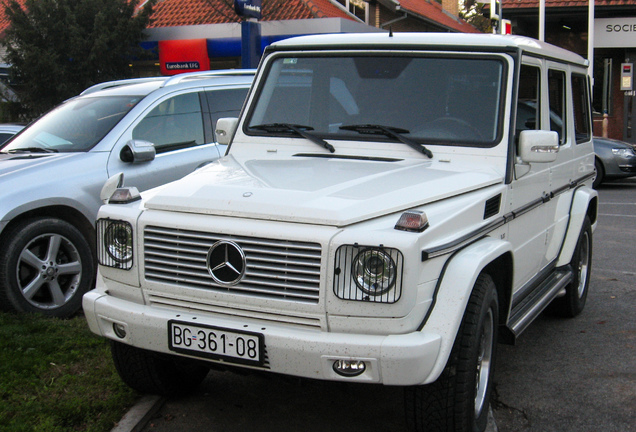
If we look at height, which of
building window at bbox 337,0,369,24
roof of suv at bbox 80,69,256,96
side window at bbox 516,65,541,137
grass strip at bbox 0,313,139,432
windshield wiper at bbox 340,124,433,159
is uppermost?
building window at bbox 337,0,369,24

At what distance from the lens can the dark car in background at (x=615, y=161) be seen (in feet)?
48.3

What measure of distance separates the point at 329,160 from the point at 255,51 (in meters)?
13.0

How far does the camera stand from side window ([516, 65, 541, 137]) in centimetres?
457

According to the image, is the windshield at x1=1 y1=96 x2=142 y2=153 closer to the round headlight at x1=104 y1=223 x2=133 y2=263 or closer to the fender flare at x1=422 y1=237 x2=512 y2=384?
the round headlight at x1=104 y1=223 x2=133 y2=263

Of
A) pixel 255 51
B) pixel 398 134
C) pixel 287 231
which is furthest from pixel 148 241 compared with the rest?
pixel 255 51

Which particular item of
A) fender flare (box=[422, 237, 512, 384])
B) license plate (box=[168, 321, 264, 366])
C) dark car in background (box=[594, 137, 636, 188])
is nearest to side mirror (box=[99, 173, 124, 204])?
license plate (box=[168, 321, 264, 366])

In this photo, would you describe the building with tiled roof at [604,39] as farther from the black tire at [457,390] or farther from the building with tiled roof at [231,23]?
the black tire at [457,390]

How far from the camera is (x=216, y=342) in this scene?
3357mm

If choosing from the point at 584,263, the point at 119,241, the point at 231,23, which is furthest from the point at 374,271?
the point at 231,23

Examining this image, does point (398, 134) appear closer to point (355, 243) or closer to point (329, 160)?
point (329, 160)

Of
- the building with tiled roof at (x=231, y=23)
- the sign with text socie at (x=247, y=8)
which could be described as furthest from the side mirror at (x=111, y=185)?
the building with tiled roof at (x=231, y=23)

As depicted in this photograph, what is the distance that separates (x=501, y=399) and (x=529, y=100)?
1.87m

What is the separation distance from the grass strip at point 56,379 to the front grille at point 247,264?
3.01ft

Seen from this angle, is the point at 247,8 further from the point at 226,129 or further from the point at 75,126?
the point at 226,129
